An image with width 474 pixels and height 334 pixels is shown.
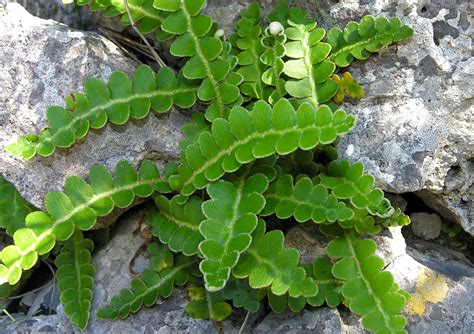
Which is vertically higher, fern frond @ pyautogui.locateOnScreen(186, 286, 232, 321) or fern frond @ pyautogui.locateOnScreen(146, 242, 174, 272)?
fern frond @ pyautogui.locateOnScreen(146, 242, 174, 272)

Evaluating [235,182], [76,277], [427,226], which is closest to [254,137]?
[235,182]

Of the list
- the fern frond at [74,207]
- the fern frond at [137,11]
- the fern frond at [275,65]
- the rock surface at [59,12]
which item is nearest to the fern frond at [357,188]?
the fern frond at [275,65]

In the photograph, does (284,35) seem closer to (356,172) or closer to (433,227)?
(356,172)

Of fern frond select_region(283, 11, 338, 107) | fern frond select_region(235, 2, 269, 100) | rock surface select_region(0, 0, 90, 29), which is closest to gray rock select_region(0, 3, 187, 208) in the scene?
fern frond select_region(235, 2, 269, 100)

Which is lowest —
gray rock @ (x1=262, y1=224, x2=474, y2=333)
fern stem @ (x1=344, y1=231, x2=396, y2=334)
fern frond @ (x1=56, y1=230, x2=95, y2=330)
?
gray rock @ (x1=262, y1=224, x2=474, y2=333)

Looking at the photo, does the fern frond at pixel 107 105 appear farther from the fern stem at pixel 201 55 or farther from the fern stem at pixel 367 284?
the fern stem at pixel 367 284

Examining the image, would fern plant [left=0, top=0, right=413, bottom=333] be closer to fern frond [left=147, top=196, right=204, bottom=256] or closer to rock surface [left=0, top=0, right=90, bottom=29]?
fern frond [left=147, top=196, right=204, bottom=256]

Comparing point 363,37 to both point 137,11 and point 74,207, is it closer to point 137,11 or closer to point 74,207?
point 137,11
